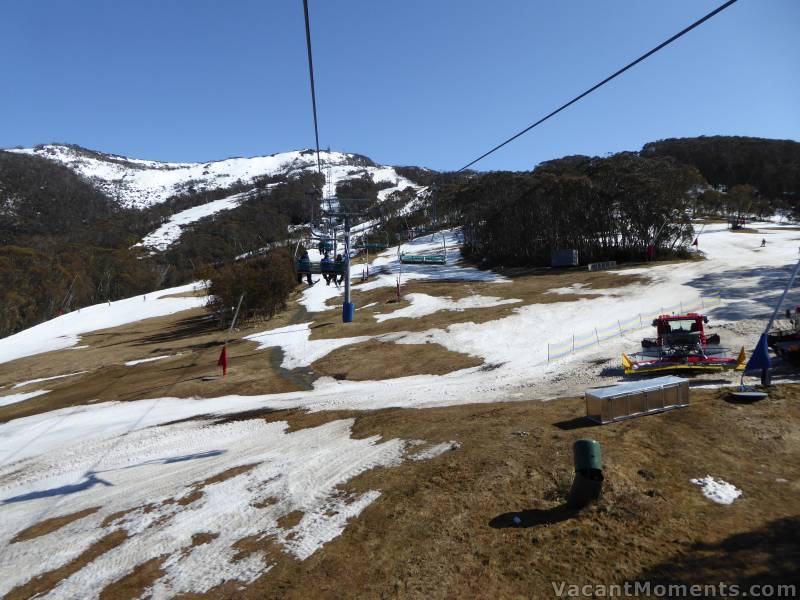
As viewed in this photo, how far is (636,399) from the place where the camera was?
12.5 meters

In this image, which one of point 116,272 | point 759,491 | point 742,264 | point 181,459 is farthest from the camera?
point 116,272

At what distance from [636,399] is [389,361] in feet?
57.1

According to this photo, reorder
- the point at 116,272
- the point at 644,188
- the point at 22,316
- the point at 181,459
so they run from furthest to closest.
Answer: the point at 116,272, the point at 22,316, the point at 644,188, the point at 181,459

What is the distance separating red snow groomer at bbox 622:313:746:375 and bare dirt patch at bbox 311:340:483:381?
895cm

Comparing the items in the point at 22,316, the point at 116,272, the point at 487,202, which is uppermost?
the point at 487,202

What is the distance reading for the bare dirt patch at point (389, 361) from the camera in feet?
85.4

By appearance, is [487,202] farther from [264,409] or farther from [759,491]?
[759,491]

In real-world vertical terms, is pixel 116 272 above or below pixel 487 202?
below

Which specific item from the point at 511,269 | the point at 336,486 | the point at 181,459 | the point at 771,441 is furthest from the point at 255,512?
the point at 511,269

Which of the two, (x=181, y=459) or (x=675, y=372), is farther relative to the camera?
(x=675, y=372)

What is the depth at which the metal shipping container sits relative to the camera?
12203mm

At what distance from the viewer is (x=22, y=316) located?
325ft

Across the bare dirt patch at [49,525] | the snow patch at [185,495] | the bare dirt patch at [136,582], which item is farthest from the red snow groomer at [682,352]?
the bare dirt patch at [49,525]

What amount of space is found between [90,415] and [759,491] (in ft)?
92.5
